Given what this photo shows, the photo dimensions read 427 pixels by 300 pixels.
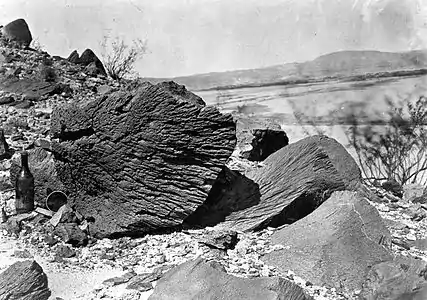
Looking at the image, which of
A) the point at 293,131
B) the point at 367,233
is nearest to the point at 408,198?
the point at 367,233

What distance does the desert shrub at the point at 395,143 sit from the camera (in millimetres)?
9297

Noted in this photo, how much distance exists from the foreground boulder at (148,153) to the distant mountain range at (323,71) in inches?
259

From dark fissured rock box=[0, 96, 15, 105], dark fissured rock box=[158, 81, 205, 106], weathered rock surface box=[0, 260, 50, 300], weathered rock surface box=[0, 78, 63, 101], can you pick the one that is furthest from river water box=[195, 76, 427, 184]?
weathered rock surface box=[0, 260, 50, 300]

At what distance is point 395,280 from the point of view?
2.73 m

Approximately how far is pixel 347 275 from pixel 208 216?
98 centimetres

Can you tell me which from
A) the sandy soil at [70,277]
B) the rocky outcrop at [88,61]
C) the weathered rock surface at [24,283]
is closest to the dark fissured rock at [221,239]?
the sandy soil at [70,277]

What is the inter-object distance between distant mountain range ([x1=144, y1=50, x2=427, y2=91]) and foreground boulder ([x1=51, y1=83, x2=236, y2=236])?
6.57 meters

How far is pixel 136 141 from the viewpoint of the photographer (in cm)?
361

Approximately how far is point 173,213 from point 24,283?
1024 mm

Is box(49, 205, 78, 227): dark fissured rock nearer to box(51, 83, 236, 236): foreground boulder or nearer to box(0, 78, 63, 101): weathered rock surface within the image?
box(51, 83, 236, 236): foreground boulder

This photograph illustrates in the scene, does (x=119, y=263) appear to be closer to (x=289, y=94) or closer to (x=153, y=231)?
(x=153, y=231)

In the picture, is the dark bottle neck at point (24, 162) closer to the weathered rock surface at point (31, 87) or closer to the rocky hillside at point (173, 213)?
the rocky hillside at point (173, 213)

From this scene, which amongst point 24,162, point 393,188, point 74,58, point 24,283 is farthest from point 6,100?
point 393,188

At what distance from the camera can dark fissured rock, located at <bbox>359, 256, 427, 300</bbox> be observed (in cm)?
264
